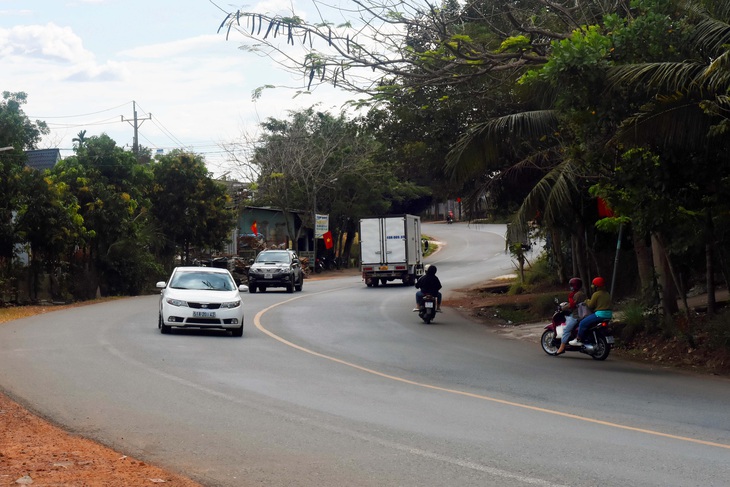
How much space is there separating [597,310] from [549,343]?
150 centimetres

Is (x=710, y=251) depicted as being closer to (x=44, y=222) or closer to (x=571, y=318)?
(x=571, y=318)

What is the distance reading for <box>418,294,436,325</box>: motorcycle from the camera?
25.3m

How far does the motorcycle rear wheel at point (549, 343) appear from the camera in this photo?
18.4 meters

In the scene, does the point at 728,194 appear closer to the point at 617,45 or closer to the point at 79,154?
the point at 617,45

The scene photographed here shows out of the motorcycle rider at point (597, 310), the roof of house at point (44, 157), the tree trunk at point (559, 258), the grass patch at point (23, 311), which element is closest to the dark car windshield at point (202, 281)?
the grass patch at point (23, 311)

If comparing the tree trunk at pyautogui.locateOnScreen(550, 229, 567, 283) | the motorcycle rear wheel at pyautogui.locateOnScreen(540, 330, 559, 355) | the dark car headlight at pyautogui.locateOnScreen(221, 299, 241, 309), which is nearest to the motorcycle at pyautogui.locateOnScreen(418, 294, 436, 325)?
the dark car headlight at pyautogui.locateOnScreen(221, 299, 241, 309)

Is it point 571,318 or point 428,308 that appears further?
point 428,308

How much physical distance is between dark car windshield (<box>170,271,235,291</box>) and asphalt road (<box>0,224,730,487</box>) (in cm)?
122

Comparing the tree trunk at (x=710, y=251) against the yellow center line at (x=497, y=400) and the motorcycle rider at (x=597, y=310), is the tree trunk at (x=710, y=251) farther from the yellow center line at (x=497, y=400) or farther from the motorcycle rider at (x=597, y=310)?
the yellow center line at (x=497, y=400)

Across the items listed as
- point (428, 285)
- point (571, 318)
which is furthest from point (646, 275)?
point (428, 285)

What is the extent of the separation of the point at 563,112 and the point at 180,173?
3153cm

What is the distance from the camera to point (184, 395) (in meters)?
12.3

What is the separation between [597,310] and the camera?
17422 mm

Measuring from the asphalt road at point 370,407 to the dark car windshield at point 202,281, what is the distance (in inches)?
48.2
